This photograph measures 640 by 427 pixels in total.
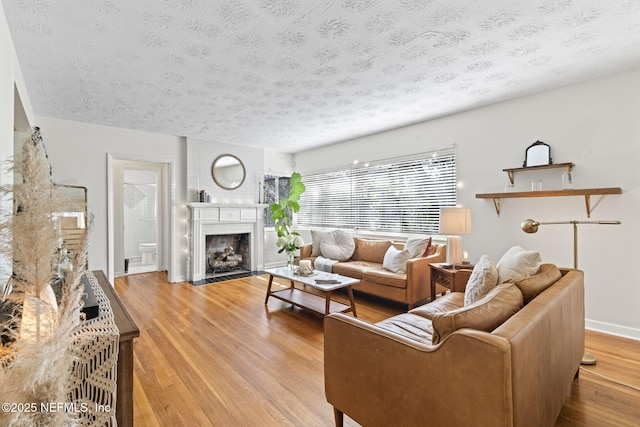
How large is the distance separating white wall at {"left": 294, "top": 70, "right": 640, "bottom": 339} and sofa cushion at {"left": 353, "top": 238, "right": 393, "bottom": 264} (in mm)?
1152

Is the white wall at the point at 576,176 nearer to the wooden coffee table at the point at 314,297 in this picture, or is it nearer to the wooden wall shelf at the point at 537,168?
the wooden wall shelf at the point at 537,168

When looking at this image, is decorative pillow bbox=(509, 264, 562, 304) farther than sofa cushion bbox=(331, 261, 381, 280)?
No

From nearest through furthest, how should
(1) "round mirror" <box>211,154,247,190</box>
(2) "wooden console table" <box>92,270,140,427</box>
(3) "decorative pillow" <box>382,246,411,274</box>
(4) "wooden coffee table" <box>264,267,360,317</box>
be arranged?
1. (2) "wooden console table" <box>92,270,140,427</box>
2. (4) "wooden coffee table" <box>264,267,360,317</box>
3. (3) "decorative pillow" <box>382,246,411,274</box>
4. (1) "round mirror" <box>211,154,247,190</box>

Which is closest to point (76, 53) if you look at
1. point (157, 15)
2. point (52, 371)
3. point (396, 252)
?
point (157, 15)

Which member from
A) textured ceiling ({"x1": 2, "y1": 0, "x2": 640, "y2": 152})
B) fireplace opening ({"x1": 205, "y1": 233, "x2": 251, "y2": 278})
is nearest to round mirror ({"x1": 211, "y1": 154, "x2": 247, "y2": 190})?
fireplace opening ({"x1": 205, "y1": 233, "x2": 251, "y2": 278})

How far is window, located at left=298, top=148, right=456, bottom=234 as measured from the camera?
4.26 metres

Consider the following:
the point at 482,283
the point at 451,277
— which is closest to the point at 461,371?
the point at 482,283

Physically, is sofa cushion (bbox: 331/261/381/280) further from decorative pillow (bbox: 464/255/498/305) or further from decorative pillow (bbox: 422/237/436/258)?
decorative pillow (bbox: 464/255/498/305)

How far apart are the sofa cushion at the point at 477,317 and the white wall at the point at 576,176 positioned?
2331mm

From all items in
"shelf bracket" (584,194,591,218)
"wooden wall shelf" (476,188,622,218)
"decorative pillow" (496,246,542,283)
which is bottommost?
"decorative pillow" (496,246,542,283)

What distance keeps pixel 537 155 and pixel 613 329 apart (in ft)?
6.09

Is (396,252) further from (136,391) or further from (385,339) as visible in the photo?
(136,391)

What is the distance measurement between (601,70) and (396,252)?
2733 mm

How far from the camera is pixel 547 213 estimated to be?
3283 millimetres
